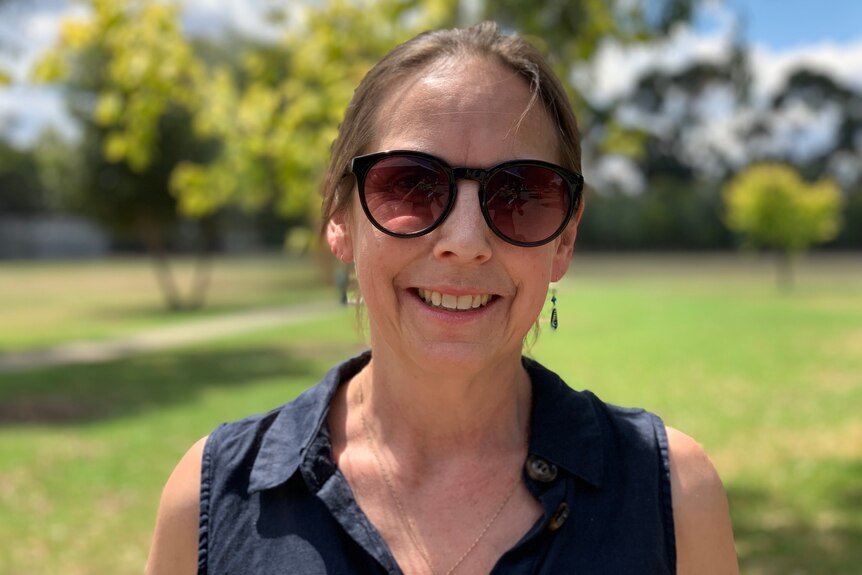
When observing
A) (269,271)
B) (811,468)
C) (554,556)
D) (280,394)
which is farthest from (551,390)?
(269,271)

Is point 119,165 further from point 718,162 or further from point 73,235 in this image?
point 718,162

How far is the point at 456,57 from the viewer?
1489mm

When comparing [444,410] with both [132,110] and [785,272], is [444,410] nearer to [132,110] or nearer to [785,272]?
[132,110]

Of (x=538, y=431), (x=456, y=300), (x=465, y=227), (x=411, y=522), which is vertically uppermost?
(x=465, y=227)

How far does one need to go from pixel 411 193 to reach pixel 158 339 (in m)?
17.9

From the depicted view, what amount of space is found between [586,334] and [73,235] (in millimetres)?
45464

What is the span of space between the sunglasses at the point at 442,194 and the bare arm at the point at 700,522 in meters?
0.45

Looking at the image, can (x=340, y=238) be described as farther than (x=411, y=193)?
Yes

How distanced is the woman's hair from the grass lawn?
0.62 m

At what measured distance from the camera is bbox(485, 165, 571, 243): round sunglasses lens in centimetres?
142

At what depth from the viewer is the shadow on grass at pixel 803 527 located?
18.4 ft

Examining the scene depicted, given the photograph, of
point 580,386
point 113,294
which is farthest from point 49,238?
point 580,386

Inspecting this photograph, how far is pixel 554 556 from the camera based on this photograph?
4.50ft

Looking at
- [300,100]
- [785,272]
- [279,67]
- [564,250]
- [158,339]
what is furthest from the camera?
[785,272]
